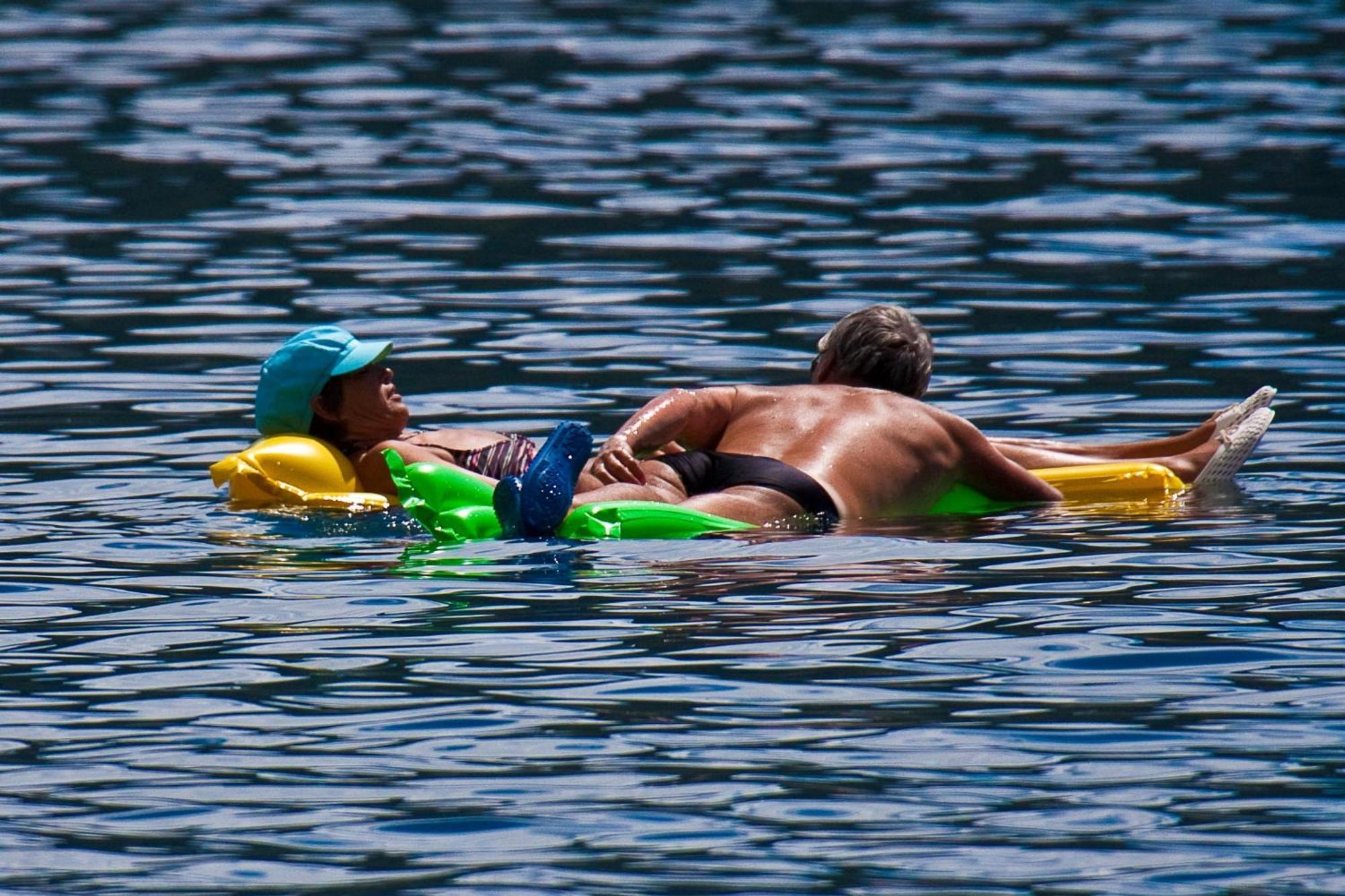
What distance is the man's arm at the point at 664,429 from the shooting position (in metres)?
8.15

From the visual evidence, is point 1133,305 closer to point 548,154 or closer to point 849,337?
point 849,337

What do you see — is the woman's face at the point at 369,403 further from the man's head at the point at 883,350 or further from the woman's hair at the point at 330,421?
the man's head at the point at 883,350

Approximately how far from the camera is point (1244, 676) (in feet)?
19.7

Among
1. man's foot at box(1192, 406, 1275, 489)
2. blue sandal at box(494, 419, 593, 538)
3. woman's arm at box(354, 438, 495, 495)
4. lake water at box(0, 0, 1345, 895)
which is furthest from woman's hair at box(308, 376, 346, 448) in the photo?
man's foot at box(1192, 406, 1275, 489)

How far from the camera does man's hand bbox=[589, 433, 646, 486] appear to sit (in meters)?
8.12

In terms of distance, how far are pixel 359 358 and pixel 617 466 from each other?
4.48ft

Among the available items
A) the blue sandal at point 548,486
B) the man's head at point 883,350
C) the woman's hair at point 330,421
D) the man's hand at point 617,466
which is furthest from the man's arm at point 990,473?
A: the woman's hair at point 330,421

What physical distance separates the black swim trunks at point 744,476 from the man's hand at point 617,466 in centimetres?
32

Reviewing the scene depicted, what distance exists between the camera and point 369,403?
8.96 metres

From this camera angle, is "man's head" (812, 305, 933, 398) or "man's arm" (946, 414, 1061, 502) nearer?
"man's arm" (946, 414, 1061, 502)

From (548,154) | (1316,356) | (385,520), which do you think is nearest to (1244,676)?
(385,520)

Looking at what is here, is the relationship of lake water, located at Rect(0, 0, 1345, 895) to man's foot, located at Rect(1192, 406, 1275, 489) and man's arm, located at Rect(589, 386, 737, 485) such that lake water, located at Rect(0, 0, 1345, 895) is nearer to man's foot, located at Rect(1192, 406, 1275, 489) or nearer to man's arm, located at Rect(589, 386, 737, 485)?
man's foot, located at Rect(1192, 406, 1275, 489)

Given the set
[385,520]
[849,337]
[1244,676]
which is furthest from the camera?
[849,337]

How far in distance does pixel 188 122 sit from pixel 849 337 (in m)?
11.3
